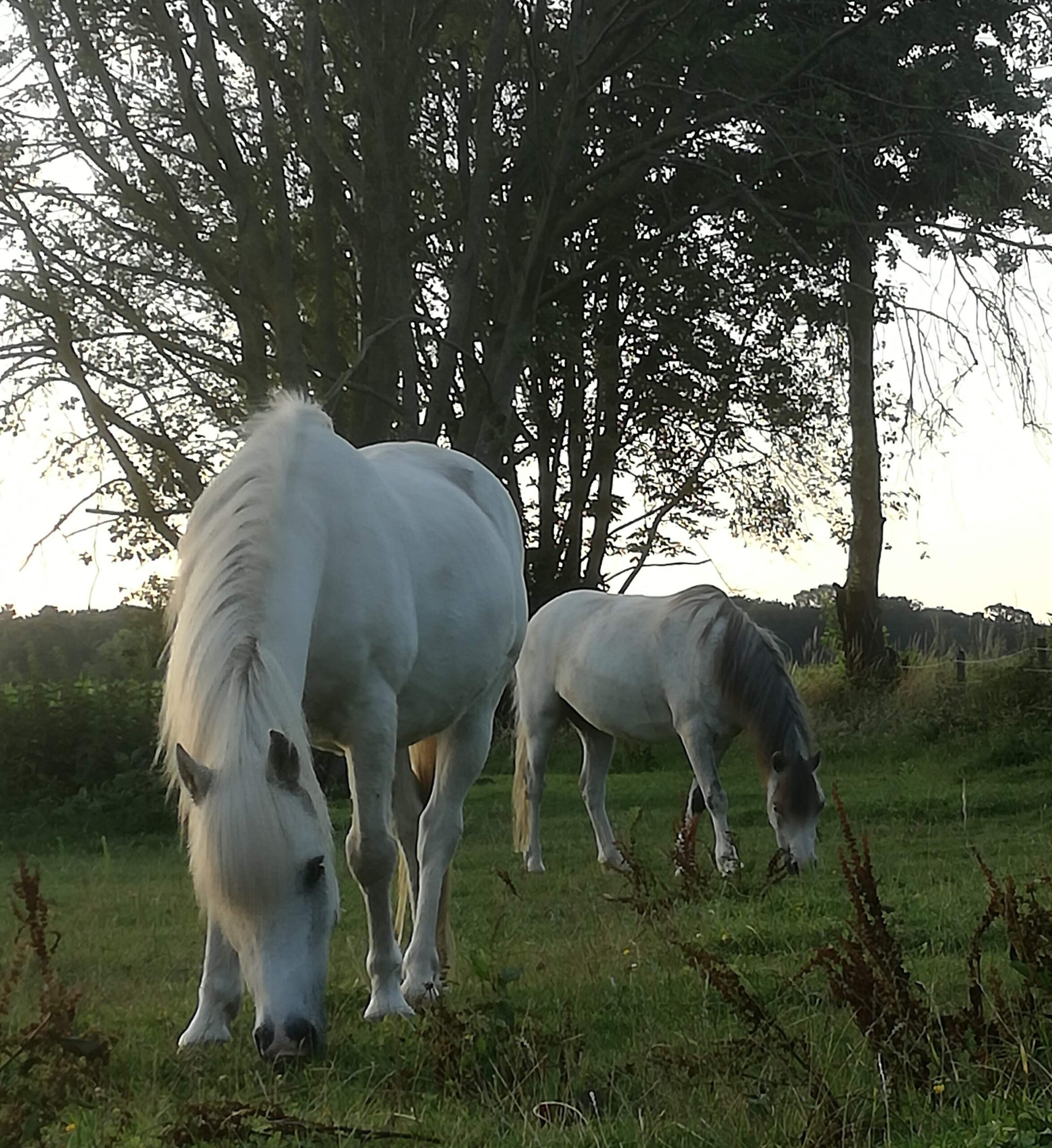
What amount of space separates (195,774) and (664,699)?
665 centimetres

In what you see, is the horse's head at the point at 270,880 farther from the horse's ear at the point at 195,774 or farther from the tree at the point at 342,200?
the tree at the point at 342,200

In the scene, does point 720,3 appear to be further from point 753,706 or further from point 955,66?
point 753,706

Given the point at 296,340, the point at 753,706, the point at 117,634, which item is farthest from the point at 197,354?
the point at 753,706

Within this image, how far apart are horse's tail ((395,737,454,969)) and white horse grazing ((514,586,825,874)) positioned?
78.7 inches

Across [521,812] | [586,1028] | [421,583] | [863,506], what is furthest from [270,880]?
[863,506]

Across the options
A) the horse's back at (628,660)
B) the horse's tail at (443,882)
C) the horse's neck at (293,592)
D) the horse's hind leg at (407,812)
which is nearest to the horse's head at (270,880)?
the horse's neck at (293,592)

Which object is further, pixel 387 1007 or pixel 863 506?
pixel 863 506

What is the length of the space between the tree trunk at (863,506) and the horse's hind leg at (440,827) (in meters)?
12.7

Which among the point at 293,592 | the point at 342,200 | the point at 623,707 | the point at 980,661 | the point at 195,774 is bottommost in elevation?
the point at 195,774

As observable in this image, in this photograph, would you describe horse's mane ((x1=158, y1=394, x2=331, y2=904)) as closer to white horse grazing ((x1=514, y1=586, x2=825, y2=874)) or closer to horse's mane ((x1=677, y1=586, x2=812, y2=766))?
white horse grazing ((x1=514, y1=586, x2=825, y2=874))

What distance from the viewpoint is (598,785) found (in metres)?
10.4

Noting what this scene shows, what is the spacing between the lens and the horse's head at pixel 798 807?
8.34 metres

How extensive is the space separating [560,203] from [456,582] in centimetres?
1067

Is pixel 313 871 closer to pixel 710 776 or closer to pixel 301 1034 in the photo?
pixel 301 1034
